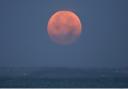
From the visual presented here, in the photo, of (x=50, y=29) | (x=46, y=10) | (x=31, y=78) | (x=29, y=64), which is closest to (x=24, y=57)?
(x=29, y=64)

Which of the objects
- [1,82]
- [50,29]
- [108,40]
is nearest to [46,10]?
[50,29]

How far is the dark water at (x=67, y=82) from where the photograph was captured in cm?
137

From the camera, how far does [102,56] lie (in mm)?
1333

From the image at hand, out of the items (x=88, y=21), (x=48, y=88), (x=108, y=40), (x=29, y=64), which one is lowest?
(x=48, y=88)

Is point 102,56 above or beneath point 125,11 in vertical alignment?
beneath

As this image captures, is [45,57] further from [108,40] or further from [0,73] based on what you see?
[108,40]

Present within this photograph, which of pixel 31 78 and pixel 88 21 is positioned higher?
pixel 88 21

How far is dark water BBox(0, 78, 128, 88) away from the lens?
4.51ft

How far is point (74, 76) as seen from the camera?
136 cm

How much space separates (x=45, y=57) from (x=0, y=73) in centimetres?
37

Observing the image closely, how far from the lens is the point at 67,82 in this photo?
4.52 feet

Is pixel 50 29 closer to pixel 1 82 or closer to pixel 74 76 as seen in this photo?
pixel 74 76

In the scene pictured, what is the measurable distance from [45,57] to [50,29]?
8.3 inches

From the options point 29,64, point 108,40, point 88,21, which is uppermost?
point 88,21
